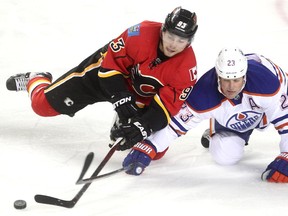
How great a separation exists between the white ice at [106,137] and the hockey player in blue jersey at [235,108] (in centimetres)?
9

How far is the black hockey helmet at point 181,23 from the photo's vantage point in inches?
116

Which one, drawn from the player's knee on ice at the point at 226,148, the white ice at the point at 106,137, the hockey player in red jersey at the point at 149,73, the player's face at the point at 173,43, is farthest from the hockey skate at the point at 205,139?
the player's face at the point at 173,43

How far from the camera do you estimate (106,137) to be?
364 centimetres

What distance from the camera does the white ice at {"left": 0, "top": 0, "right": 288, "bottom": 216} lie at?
9.05ft

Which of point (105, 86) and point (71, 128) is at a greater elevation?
point (105, 86)

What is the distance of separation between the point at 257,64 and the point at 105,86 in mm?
745

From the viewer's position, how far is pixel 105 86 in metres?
3.19

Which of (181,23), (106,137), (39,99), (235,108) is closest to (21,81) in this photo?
(39,99)

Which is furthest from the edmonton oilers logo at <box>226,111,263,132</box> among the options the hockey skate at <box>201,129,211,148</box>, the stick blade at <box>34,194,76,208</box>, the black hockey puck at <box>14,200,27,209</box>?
the black hockey puck at <box>14,200,27,209</box>

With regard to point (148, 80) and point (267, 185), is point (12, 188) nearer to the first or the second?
point (148, 80)

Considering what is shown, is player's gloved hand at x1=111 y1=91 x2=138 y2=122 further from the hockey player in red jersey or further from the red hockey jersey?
the red hockey jersey

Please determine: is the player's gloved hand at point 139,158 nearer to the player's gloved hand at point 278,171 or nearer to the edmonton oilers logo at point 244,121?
the edmonton oilers logo at point 244,121

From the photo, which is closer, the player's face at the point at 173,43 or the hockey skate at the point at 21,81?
the player's face at the point at 173,43

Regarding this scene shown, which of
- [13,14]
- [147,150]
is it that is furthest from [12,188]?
[13,14]
